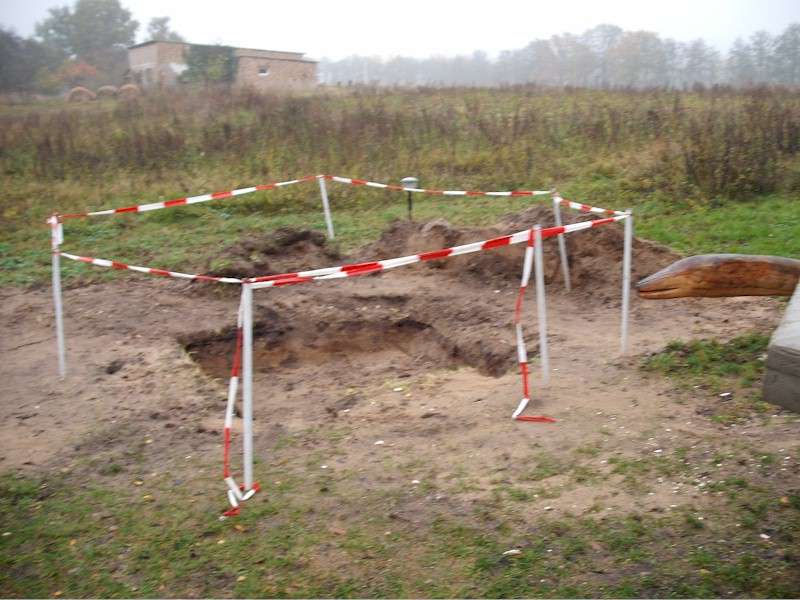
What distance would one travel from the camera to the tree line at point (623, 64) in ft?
54.1

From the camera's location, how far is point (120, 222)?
45.9 feet

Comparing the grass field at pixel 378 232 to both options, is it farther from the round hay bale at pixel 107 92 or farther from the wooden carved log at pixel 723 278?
the round hay bale at pixel 107 92

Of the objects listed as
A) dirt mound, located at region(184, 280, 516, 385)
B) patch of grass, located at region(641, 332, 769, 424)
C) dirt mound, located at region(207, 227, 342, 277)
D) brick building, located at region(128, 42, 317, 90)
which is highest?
brick building, located at region(128, 42, 317, 90)

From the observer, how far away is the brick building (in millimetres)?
38312

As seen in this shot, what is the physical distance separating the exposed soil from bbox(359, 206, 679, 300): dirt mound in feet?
0.09

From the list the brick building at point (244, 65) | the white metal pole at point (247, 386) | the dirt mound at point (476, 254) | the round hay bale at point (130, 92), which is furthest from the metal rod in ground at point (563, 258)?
the brick building at point (244, 65)

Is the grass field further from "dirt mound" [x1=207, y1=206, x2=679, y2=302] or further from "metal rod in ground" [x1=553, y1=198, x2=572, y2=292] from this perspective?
"metal rod in ground" [x1=553, y1=198, x2=572, y2=292]

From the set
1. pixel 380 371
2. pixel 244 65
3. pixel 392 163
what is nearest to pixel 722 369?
pixel 380 371

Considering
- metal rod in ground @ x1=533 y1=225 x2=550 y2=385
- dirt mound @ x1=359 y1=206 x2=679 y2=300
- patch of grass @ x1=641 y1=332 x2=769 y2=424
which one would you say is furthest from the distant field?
metal rod in ground @ x1=533 y1=225 x2=550 y2=385

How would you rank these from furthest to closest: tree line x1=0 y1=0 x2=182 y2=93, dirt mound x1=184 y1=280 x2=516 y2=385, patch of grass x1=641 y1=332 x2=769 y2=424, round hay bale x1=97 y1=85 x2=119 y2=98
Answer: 1. tree line x1=0 y1=0 x2=182 y2=93
2. round hay bale x1=97 y1=85 x2=119 y2=98
3. dirt mound x1=184 y1=280 x2=516 y2=385
4. patch of grass x1=641 y1=332 x2=769 y2=424

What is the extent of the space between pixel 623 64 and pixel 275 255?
28370 mm

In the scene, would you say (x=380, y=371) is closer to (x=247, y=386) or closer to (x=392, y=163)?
(x=247, y=386)

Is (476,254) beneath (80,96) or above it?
beneath

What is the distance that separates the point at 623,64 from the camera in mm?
34625
